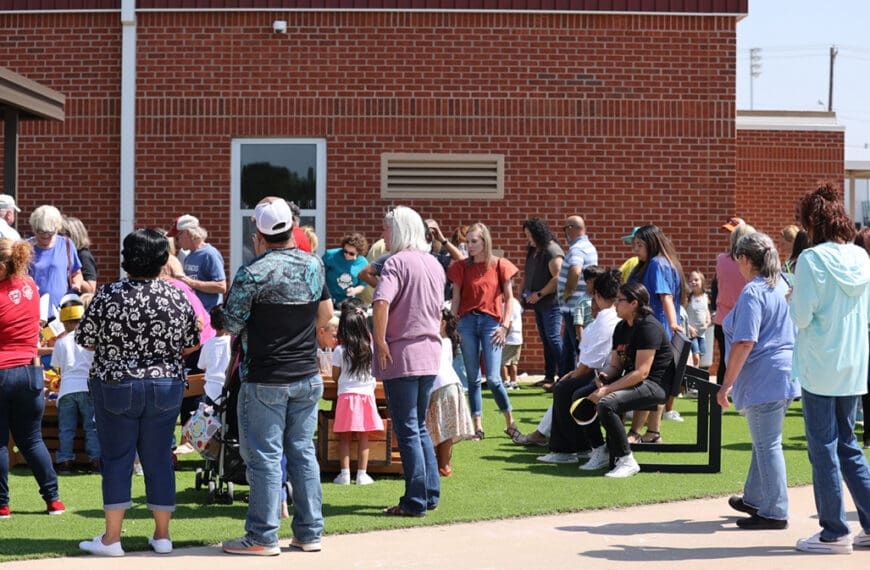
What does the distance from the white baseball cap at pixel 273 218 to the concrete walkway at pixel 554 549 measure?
1732mm

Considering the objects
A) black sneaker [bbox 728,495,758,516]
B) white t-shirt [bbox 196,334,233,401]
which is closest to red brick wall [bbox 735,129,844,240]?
white t-shirt [bbox 196,334,233,401]

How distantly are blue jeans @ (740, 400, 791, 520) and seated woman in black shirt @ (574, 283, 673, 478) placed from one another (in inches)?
77.5

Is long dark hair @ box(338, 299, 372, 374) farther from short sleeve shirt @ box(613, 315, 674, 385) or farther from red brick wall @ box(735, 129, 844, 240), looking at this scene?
red brick wall @ box(735, 129, 844, 240)

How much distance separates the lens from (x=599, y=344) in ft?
33.1

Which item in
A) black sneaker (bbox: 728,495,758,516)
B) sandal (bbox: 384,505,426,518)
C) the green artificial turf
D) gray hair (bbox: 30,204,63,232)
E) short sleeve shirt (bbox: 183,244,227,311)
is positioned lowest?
the green artificial turf

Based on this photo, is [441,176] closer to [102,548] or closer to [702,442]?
[702,442]

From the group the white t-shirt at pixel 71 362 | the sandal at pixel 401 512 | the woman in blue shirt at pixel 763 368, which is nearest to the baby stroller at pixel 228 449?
the sandal at pixel 401 512

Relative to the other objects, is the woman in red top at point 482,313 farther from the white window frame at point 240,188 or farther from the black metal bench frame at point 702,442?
the white window frame at point 240,188

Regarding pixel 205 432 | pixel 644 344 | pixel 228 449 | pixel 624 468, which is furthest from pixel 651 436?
pixel 205 432

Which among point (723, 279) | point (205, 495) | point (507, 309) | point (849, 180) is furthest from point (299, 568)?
point (849, 180)

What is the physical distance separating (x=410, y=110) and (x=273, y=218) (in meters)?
9.33

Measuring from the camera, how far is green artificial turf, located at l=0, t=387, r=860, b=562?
7.28 m

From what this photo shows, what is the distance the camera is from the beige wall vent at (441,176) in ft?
52.4

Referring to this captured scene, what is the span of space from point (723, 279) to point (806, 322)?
5288 mm
